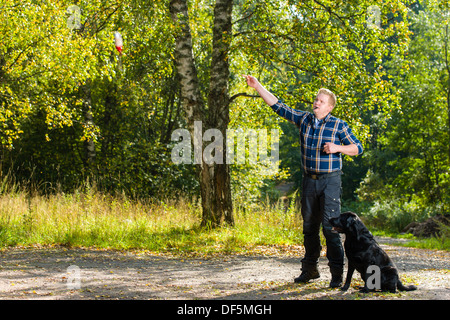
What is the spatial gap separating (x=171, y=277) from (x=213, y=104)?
555 centimetres

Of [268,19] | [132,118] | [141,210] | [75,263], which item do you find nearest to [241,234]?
[141,210]

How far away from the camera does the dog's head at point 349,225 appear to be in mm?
5637

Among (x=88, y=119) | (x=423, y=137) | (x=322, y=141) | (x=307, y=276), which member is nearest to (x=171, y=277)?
(x=307, y=276)

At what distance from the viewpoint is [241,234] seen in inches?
432

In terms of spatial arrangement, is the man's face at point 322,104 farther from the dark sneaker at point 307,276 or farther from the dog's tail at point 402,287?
the dog's tail at point 402,287

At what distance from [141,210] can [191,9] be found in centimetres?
901

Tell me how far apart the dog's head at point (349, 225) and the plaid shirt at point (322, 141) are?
0.54 metres

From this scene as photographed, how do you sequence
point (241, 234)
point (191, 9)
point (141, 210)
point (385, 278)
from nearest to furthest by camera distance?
point (385, 278) → point (241, 234) → point (141, 210) → point (191, 9)

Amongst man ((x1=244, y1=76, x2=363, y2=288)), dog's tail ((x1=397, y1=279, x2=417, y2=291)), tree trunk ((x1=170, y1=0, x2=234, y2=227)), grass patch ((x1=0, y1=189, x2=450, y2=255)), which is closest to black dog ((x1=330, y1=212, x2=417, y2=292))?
dog's tail ((x1=397, y1=279, x2=417, y2=291))

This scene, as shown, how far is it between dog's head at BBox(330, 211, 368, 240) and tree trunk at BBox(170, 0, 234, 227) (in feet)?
19.4

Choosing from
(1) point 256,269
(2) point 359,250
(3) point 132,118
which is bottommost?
(1) point 256,269

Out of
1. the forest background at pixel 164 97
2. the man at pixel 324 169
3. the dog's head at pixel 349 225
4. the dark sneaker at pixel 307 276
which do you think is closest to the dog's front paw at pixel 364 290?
the man at pixel 324 169

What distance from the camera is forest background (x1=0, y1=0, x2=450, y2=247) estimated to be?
11.5m
